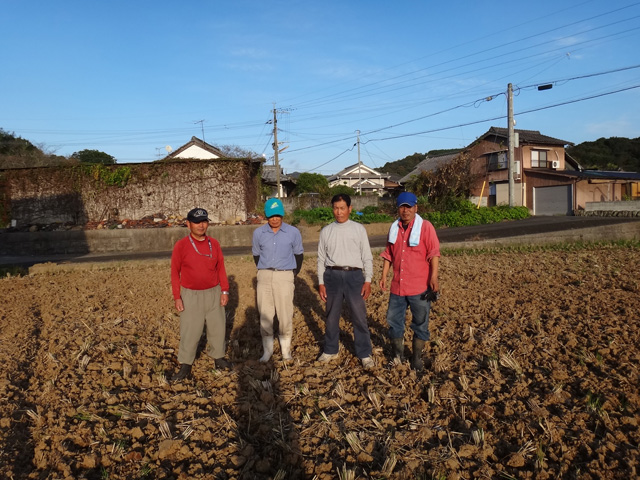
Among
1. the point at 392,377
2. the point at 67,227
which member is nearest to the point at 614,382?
the point at 392,377

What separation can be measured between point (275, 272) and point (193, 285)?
802 mm

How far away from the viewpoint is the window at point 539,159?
114 ft

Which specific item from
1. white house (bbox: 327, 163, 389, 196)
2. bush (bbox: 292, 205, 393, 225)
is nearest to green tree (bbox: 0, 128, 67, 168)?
bush (bbox: 292, 205, 393, 225)

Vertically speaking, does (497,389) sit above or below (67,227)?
below

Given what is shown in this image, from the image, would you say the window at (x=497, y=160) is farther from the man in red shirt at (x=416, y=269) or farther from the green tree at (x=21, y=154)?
the man in red shirt at (x=416, y=269)

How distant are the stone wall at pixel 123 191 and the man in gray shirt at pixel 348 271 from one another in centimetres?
1402

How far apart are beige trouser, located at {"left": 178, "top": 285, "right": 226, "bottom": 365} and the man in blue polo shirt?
16.9 inches

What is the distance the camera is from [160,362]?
4.86 metres

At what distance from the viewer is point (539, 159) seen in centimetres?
3506

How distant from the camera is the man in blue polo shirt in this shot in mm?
4719

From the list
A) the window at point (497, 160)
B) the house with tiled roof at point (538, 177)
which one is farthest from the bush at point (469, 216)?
the window at point (497, 160)

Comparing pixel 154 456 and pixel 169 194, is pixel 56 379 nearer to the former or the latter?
pixel 154 456

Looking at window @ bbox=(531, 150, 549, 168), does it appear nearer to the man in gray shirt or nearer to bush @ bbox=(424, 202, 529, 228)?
bush @ bbox=(424, 202, 529, 228)

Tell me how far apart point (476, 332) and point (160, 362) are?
332 cm
